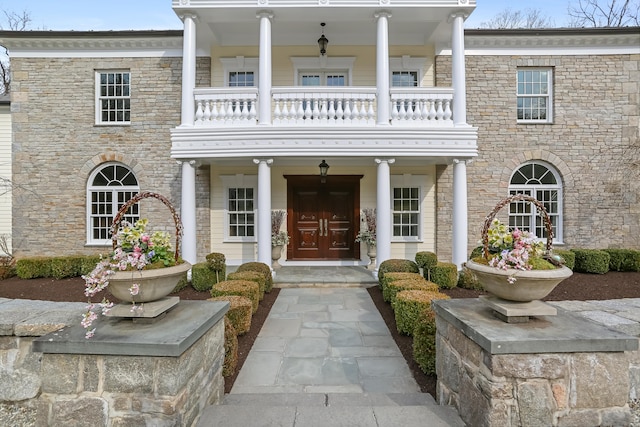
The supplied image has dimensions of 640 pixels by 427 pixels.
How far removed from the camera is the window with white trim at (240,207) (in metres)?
10.2

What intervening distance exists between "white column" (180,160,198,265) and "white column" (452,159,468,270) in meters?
6.57

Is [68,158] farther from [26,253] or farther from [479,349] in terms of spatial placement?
[479,349]

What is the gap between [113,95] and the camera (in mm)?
10086

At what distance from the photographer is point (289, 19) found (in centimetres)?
838

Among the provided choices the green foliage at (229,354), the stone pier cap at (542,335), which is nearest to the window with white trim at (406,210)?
the green foliage at (229,354)

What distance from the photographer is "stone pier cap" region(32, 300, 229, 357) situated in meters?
2.19

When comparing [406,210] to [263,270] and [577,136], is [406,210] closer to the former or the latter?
[263,270]

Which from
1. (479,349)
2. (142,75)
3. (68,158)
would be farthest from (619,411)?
(68,158)

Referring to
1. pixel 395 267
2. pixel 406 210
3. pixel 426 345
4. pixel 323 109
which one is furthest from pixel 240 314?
pixel 406 210

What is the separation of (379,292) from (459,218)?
284cm

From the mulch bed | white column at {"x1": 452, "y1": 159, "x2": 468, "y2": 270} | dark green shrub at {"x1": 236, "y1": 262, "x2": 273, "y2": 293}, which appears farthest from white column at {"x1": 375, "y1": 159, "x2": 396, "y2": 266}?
dark green shrub at {"x1": 236, "y1": 262, "x2": 273, "y2": 293}

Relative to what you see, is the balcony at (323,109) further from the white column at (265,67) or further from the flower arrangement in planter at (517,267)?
the flower arrangement in planter at (517,267)

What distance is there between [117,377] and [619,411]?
11.3ft

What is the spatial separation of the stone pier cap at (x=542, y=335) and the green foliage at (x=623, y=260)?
8.65 m
